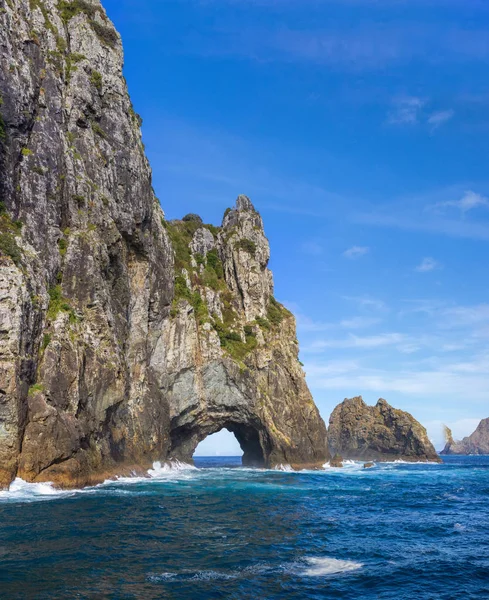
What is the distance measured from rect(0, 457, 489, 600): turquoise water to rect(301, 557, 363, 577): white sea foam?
0.04m

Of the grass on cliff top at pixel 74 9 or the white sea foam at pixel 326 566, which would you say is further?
the grass on cliff top at pixel 74 9

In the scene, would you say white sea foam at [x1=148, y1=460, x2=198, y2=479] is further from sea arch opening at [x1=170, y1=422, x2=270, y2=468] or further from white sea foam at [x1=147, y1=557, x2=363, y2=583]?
white sea foam at [x1=147, y1=557, x2=363, y2=583]

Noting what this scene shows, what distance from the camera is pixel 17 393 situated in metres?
32.8

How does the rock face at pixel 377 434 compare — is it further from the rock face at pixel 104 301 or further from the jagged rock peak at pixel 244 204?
the jagged rock peak at pixel 244 204

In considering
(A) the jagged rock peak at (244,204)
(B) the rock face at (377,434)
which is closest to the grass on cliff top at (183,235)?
(A) the jagged rock peak at (244,204)

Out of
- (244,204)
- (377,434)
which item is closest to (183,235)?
(244,204)

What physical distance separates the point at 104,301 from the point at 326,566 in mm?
34889

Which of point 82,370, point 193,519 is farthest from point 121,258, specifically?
point 193,519

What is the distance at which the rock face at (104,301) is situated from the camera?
3638cm

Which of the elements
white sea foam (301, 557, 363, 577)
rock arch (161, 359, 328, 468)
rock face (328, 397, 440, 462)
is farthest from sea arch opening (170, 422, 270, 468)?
rock face (328, 397, 440, 462)

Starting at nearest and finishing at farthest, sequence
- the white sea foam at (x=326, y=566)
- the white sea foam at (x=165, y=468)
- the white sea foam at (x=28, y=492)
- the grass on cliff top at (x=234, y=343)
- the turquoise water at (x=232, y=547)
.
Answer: the turquoise water at (x=232, y=547) → the white sea foam at (x=326, y=566) → the white sea foam at (x=28, y=492) → the white sea foam at (x=165, y=468) → the grass on cliff top at (x=234, y=343)

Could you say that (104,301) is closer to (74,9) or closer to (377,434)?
(74,9)

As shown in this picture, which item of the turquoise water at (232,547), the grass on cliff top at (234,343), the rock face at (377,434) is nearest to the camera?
the turquoise water at (232,547)

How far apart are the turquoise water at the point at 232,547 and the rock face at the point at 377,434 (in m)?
97.9
